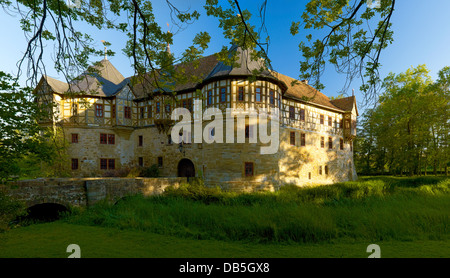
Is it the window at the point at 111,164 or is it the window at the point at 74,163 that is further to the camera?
the window at the point at 111,164

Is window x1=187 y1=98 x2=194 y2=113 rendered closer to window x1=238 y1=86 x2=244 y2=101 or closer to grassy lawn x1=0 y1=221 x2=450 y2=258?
window x1=238 y1=86 x2=244 y2=101

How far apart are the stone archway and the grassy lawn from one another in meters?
12.1

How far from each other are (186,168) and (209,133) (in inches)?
185

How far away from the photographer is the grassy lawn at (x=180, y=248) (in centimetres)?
512

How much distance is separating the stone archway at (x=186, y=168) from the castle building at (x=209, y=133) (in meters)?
0.09

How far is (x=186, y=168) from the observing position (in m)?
Result: 19.7

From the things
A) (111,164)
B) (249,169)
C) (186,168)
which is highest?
(111,164)

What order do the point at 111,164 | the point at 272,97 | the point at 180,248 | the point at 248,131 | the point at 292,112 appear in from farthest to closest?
the point at 292,112, the point at 111,164, the point at 272,97, the point at 248,131, the point at 180,248

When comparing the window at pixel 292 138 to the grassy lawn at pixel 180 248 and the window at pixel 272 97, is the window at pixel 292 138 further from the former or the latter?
the grassy lawn at pixel 180 248

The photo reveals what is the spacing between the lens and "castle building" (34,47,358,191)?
16.1 m

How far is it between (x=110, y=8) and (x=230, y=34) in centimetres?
230

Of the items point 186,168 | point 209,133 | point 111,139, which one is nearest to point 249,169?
point 209,133

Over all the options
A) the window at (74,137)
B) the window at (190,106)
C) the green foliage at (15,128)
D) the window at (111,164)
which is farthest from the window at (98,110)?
the green foliage at (15,128)

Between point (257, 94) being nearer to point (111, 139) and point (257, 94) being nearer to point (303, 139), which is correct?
point (303, 139)
